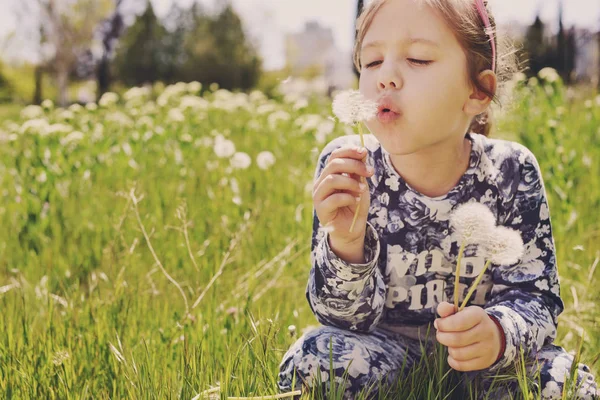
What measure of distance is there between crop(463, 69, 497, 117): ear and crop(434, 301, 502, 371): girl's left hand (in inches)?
18.4

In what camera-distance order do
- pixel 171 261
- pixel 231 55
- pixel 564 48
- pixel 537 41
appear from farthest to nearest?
pixel 231 55, pixel 537 41, pixel 564 48, pixel 171 261

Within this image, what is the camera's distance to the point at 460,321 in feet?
4.25

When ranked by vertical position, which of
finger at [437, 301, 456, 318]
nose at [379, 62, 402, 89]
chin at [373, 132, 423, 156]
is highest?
nose at [379, 62, 402, 89]

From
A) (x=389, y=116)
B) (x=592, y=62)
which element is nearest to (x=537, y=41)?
(x=592, y=62)

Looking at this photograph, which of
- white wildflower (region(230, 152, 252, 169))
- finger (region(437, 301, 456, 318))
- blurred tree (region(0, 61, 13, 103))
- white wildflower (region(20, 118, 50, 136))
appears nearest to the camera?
finger (region(437, 301, 456, 318))

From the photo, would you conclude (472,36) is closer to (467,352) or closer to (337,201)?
(337,201)

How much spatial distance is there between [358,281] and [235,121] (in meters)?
4.81

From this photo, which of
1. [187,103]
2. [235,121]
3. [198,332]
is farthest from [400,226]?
[235,121]

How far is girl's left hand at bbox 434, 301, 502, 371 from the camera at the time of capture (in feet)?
4.25

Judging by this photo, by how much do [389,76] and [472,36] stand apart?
0.24 m

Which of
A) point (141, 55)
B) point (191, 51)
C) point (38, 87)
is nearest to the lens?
point (191, 51)

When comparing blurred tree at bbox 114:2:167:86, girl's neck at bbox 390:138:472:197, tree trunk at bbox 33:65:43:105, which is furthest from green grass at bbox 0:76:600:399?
tree trunk at bbox 33:65:43:105

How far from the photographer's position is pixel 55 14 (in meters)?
25.1

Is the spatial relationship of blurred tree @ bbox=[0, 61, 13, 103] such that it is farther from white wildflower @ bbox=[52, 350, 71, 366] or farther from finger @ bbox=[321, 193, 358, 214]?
finger @ bbox=[321, 193, 358, 214]
